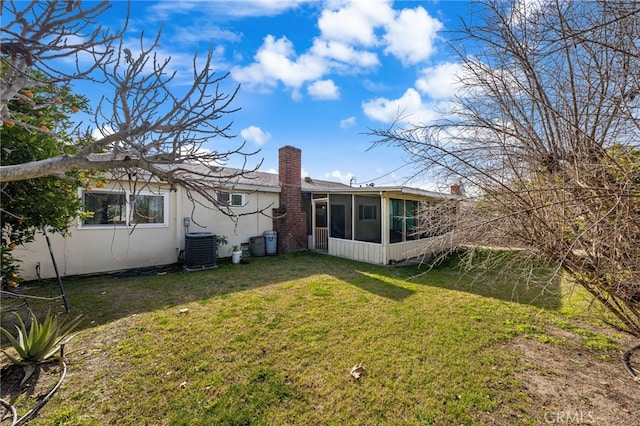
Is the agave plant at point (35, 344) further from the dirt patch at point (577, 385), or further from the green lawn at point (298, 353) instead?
the dirt patch at point (577, 385)

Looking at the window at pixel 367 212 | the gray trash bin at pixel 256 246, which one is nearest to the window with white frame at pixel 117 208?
the gray trash bin at pixel 256 246

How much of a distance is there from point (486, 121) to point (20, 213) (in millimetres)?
6389

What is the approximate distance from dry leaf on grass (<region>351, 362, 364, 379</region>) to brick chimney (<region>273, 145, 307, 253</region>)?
7.92 meters

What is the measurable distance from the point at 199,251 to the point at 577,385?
8.31 metres

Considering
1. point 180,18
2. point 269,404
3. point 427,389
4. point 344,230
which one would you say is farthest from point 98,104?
point 344,230

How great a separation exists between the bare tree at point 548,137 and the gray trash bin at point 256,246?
8.12 m

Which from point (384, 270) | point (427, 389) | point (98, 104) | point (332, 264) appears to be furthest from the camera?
point (332, 264)

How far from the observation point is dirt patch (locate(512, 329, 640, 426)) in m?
2.36

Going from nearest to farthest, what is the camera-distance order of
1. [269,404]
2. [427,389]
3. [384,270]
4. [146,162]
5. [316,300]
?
[146,162], [269,404], [427,389], [316,300], [384,270]

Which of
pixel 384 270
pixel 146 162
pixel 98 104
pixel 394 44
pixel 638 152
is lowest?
pixel 384 270

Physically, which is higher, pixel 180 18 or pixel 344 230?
pixel 180 18

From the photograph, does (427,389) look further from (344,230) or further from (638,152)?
(344,230)

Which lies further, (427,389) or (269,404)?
(427,389)

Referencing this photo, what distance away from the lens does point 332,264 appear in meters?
8.97
